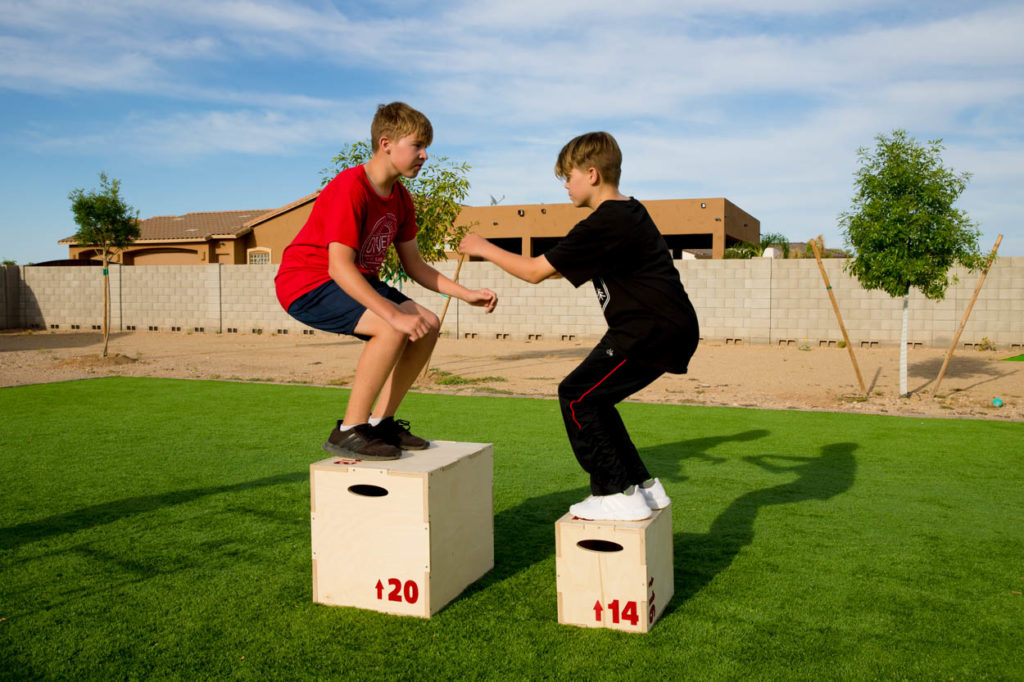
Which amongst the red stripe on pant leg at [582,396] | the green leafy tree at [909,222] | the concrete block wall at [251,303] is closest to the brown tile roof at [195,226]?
the concrete block wall at [251,303]

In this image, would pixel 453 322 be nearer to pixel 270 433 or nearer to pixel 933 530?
pixel 270 433

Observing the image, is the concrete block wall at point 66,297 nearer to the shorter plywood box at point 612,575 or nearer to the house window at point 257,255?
the house window at point 257,255

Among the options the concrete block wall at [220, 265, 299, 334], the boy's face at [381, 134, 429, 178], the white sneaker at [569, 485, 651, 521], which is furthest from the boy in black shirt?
the concrete block wall at [220, 265, 299, 334]

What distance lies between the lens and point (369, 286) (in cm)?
316

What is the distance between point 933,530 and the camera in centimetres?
407

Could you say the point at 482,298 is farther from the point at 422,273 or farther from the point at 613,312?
the point at 422,273

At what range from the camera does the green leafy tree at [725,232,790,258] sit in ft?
99.9

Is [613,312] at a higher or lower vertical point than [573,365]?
higher

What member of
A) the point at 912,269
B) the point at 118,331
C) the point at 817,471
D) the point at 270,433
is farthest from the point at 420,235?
the point at 118,331

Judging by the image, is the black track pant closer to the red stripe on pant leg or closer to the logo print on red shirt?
the red stripe on pant leg

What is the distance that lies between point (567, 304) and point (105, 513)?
1629cm

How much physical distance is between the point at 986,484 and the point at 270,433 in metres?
5.57

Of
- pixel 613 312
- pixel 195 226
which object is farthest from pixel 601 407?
pixel 195 226

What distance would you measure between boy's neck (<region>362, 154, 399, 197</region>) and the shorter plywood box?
1.62 m
